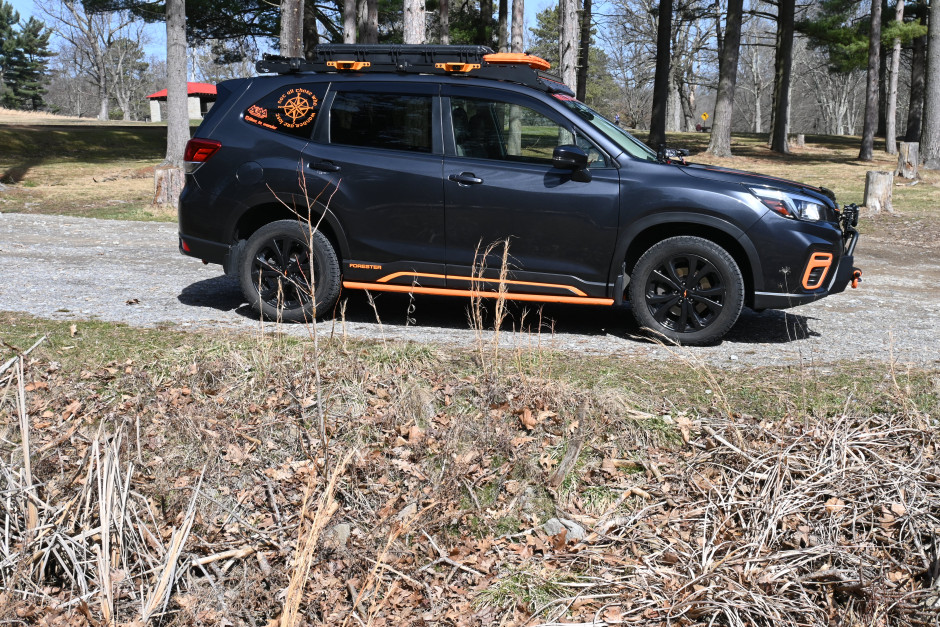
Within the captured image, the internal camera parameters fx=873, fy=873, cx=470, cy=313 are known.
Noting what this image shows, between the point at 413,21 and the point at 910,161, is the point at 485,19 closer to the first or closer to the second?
the point at 910,161

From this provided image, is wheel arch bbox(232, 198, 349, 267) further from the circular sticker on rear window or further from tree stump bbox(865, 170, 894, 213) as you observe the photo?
tree stump bbox(865, 170, 894, 213)

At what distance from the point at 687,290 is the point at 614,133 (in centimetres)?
139

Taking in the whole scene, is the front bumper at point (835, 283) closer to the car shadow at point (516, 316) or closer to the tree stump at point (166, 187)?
the car shadow at point (516, 316)

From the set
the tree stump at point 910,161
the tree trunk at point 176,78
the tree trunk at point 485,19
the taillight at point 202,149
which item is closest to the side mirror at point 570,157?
the taillight at point 202,149

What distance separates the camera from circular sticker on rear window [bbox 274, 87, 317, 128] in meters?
6.93

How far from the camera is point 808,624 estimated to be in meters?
4.54

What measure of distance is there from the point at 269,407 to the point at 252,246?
1.70m

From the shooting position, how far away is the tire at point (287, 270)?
6.80 meters

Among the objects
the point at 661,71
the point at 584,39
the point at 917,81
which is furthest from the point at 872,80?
the point at 584,39

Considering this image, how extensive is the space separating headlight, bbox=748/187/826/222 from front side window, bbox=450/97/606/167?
1.52 metres

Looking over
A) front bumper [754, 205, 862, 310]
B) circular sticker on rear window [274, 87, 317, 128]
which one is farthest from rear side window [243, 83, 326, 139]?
front bumper [754, 205, 862, 310]

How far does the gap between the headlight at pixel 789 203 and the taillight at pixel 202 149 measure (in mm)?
4140

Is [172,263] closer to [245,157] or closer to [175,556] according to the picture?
[245,157]

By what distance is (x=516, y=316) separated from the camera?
7.49 meters
